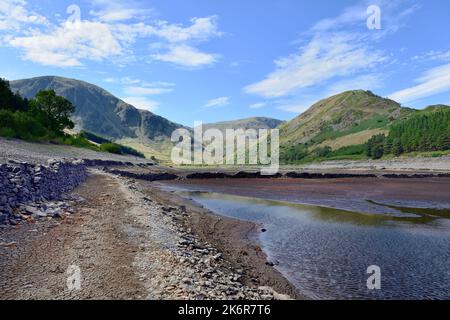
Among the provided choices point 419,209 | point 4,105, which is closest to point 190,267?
point 419,209

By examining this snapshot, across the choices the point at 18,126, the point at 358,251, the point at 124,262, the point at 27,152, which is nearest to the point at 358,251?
the point at 358,251

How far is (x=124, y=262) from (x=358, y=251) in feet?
49.1

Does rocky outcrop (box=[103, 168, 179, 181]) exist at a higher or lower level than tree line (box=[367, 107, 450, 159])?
lower

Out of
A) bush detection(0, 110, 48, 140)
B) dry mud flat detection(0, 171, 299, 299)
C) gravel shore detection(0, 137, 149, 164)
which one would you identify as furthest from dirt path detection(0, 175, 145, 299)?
bush detection(0, 110, 48, 140)

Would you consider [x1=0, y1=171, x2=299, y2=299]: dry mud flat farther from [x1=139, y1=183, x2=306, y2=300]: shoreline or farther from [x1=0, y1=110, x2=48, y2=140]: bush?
[x1=0, y1=110, x2=48, y2=140]: bush

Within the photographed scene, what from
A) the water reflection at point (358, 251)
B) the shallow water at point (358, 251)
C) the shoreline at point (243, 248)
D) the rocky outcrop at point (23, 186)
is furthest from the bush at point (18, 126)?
the water reflection at point (358, 251)

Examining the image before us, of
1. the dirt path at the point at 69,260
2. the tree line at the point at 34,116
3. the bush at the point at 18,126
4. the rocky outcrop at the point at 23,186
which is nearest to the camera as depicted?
the dirt path at the point at 69,260

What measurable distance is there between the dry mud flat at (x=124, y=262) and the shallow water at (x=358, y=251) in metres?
2.05

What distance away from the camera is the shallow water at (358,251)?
15125mm

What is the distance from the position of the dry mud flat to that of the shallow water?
205cm

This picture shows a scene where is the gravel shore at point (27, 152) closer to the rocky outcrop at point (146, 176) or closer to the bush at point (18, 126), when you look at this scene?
the bush at point (18, 126)

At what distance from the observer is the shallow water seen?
15125mm

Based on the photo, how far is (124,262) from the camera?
1316cm

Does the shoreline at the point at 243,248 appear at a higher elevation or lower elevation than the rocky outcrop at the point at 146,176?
lower
